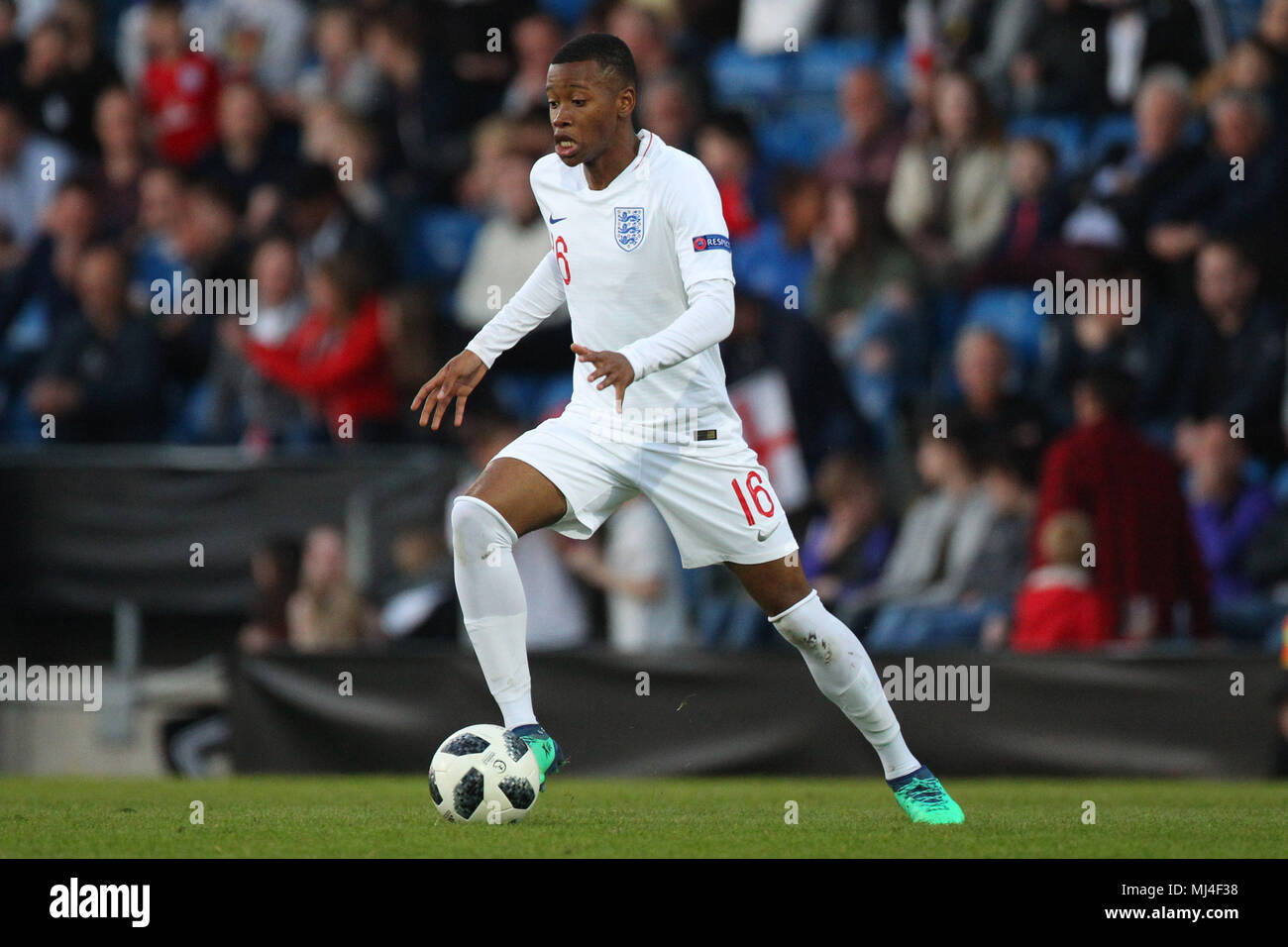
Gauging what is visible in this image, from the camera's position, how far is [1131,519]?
33.0ft

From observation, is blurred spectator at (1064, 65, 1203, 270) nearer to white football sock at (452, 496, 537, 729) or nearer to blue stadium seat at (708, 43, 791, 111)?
blue stadium seat at (708, 43, 791, 111)

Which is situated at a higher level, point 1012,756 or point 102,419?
point 102,419

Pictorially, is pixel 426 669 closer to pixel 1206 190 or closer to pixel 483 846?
pixel 483 846

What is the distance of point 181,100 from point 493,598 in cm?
887

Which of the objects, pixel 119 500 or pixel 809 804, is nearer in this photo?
pixel 809 804

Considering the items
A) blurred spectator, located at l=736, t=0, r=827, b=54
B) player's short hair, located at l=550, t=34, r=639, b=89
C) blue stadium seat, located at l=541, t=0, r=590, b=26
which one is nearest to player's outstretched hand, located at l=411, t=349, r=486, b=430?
player's short hair, located at l=550, t=34, r=639, b=89

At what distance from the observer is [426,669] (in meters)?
9.82

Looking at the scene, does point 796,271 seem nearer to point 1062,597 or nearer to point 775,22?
point 775,22

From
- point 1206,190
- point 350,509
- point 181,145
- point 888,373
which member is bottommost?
point 350,509

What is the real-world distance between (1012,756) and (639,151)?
4308mm

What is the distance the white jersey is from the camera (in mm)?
6266
